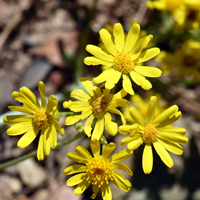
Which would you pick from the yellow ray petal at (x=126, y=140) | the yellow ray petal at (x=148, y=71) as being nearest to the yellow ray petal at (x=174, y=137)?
the yellow ray petal at (x=126, y=140)

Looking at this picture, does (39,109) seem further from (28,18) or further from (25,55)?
(28,18)

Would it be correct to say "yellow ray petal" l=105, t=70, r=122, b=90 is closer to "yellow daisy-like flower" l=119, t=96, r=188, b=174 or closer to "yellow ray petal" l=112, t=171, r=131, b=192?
"yellow daisy-like flower" l=119, t=96, r=188, b=174

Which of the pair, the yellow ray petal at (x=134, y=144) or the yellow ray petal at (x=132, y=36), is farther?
the yellow ray petal at (x=132, y=36)

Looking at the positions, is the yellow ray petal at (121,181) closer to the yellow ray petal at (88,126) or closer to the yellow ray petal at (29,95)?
the yellow ray petal at (88,126)

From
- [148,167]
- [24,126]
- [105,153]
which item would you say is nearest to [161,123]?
[148,167]

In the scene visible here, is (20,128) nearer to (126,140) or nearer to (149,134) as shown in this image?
(126,140)

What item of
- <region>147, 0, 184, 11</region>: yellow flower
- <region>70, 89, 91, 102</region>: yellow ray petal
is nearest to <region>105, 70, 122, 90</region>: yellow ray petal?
<region>70, 89, 91, 102</region>: yellow ray petal

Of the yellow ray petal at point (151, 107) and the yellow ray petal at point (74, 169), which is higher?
the yellow ray petal at point (151, 107)

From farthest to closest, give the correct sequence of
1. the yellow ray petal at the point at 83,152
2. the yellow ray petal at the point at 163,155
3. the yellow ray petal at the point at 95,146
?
the yellow ray petal at the point at 163,155 < the yellow ray petal at the point at 83,152 < the yellow ray petal at the point at 95,146

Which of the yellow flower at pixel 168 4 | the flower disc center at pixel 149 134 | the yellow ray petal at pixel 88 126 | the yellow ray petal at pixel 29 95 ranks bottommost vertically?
the flower disc center at pixel 149 134
